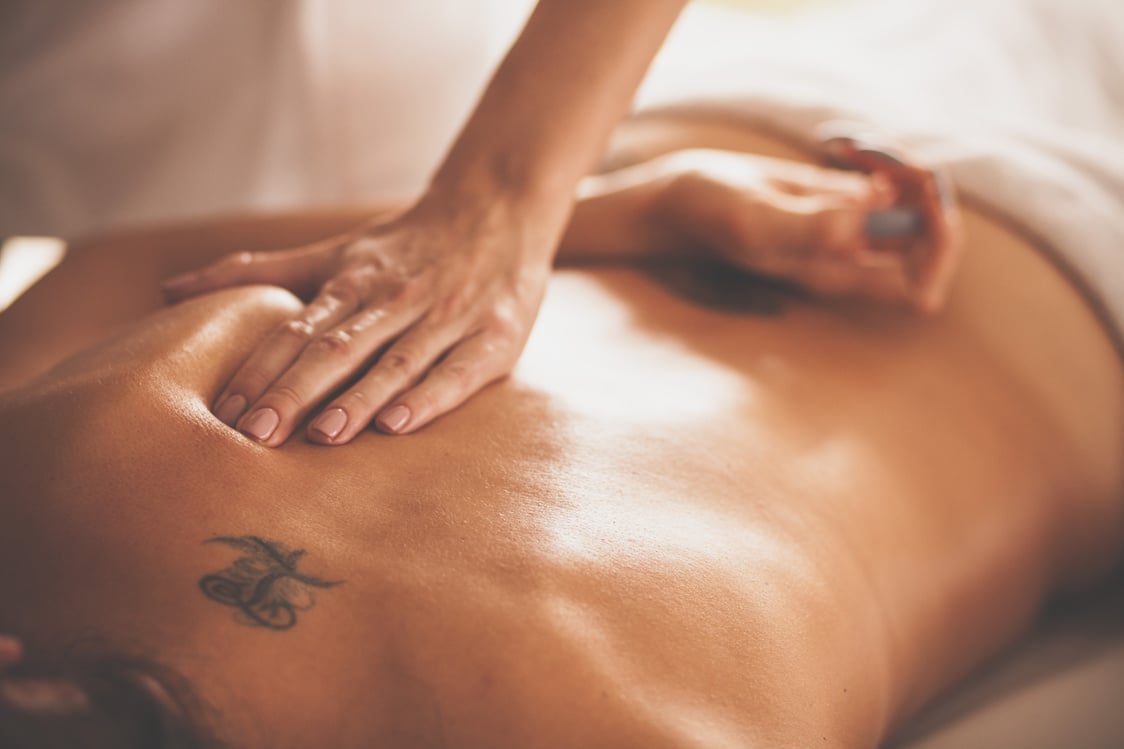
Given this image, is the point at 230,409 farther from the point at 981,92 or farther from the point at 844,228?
the point at 981,92

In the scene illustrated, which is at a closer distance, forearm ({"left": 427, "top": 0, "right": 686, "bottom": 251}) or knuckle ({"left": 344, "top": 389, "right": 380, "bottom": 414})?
knuckle ({"left": 344, "top": 389, "right": 380, "bottom": 414})

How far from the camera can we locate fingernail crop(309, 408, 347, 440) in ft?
2.16

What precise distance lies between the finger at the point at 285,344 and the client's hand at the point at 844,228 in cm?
36

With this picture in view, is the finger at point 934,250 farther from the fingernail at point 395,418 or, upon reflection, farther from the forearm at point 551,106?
the fingernail at point 395,418

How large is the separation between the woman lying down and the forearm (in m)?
0.11

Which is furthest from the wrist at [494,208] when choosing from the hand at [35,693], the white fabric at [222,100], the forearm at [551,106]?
the white fabric at [222,100]

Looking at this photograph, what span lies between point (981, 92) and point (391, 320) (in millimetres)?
1007

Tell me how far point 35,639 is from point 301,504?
152mm

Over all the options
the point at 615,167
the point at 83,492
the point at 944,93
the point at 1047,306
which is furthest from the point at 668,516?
the point at 944,93

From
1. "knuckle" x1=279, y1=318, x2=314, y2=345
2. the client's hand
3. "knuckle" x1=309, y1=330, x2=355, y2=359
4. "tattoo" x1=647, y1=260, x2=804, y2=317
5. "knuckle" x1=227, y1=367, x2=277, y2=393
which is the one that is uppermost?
the client's hand

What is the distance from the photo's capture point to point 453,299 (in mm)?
784

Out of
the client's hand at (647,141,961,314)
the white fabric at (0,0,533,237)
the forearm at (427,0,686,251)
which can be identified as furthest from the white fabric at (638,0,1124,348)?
the white fabric at (0,0,533,237)

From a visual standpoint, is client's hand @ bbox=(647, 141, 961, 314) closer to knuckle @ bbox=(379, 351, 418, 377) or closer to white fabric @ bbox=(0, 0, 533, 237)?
knuckle @ bbox=(379, 351, 418, 377)

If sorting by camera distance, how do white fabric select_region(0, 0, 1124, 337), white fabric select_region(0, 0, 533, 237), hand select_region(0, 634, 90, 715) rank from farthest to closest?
white fabric select_region(0, 0, 533, 237) < white fabric select_region(0, 0, 1124, 337) < hand select_region(0, 634, 90, 715)
